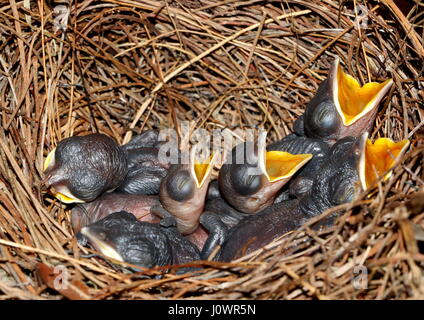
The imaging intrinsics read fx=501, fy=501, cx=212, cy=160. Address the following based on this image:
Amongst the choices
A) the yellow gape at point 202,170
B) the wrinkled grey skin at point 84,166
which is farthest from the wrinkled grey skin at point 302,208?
the wrinkled grey skin at point 84,166

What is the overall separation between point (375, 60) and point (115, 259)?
49.7 inches

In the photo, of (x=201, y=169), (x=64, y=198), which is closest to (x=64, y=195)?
(x=64, y=198)

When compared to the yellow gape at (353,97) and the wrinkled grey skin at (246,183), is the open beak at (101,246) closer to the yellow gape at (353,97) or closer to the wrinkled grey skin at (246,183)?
the wrinkled grey skin at (246,183)

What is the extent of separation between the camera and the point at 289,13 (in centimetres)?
209

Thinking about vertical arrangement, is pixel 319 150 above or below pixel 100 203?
above

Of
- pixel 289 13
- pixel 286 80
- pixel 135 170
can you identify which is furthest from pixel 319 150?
pixel 135 170

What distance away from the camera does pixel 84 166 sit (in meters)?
1.90

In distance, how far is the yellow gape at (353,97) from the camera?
1820 millimetres

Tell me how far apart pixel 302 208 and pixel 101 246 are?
751 mm

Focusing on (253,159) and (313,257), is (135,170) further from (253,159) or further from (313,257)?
(313,257)

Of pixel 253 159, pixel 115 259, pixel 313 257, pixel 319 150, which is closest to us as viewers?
pixel 313 257

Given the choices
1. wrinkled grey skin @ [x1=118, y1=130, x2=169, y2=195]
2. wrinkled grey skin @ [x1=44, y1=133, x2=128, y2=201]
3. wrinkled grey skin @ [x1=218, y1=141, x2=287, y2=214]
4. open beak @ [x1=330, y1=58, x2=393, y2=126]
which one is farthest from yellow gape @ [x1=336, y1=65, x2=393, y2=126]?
wrinkled grey skin @ [x1=44, y1=133, x2=128, y2=201]

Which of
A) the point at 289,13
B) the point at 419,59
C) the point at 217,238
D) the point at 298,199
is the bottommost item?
the point at 217,238

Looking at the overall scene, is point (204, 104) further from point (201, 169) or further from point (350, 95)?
point (350, 95)
